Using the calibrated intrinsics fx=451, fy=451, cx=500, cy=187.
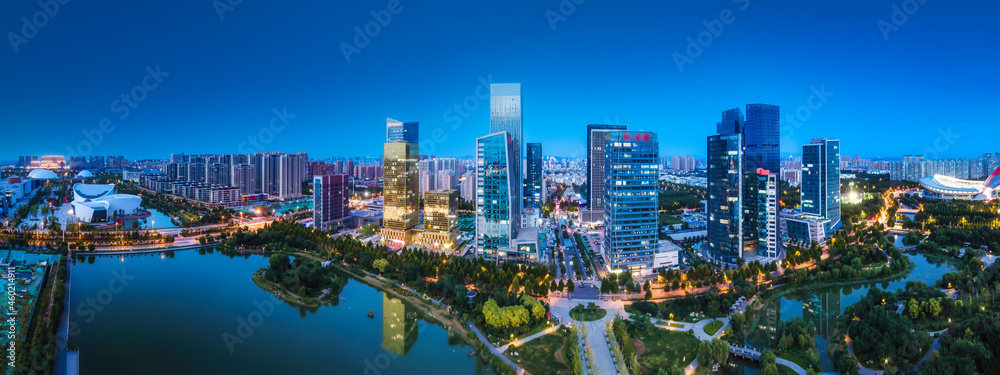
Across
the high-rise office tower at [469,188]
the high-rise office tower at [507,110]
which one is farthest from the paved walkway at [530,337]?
the high-rise office tower at [469,188]

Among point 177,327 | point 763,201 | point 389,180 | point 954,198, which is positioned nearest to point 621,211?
point 763,201

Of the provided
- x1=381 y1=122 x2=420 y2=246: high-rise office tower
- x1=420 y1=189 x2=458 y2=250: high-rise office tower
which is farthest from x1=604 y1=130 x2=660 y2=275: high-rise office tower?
x1=381 y1=122 x2=420 y2=246: high-rise office tower

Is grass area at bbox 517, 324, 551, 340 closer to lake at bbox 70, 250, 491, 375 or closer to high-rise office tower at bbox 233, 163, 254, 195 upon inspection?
lake at bbox 70, 250, 491, 375

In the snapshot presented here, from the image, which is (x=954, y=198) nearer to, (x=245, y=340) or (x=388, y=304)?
(x=388, y=304)

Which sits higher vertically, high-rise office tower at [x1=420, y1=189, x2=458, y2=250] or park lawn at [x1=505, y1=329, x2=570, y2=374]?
high-rise office tower at [x1=420, y1=189, x2=458, y2=250]

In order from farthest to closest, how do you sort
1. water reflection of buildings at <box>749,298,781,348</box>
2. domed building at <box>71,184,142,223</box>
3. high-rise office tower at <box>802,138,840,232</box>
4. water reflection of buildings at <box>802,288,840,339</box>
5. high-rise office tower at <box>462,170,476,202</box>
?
high-rise office tower at <box>462,170,476,202</box> < domed building at <box>71,184,142,223</box> < high-rise office tower at <box>802,138,840,232</box> < water reflection of buildings at <box>802,288,840,339</box> < water reflection of buildings at <box>749,298,781,348</box>

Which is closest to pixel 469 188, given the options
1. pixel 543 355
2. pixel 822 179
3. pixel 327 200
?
pixel 327 200

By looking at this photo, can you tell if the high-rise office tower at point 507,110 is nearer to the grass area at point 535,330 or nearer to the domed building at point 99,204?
the grass area at point 535,330
